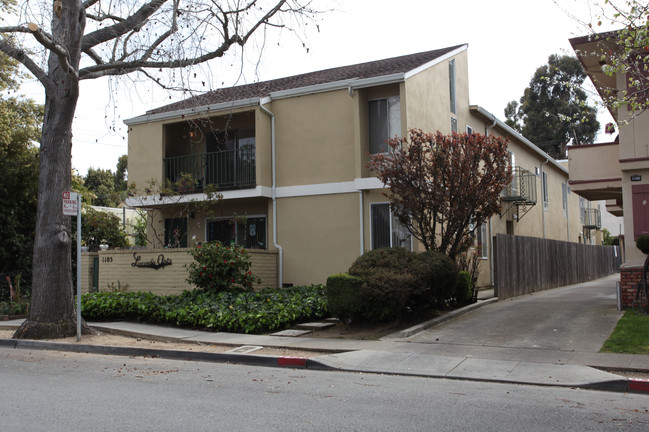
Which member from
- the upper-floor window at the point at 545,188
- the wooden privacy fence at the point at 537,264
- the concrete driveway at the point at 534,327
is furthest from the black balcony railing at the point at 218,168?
the upper-floor window at the point at 545,188

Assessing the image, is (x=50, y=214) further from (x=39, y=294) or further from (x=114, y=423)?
(x=114, y=423)

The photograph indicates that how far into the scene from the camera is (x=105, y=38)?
12664 millimetres

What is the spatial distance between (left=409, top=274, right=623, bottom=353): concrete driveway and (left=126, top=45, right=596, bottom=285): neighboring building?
347cm

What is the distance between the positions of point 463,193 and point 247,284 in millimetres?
6024

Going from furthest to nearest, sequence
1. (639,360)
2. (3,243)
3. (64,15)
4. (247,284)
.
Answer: (3,243) < (247,284) < (64,15) < (639,360)

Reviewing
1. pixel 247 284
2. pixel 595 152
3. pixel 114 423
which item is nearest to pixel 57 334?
pixel 247 284

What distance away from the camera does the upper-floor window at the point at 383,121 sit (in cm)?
1641

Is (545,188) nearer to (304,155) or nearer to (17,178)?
(304,155)

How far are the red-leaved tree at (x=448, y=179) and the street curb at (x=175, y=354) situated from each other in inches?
215

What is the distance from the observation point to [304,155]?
17.3 m

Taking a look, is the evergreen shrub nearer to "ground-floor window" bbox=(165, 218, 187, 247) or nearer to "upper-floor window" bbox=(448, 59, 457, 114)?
"ground-floor window" bbox=(165, 218, 187, 247)

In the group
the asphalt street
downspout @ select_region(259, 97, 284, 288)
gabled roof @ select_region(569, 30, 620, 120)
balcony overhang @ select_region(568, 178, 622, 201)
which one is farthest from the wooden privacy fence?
the asphalt street

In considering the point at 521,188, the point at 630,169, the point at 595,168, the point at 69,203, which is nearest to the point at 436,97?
the point at 595,168

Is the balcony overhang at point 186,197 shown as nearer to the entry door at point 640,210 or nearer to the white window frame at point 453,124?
the white window frame at point 453,124
